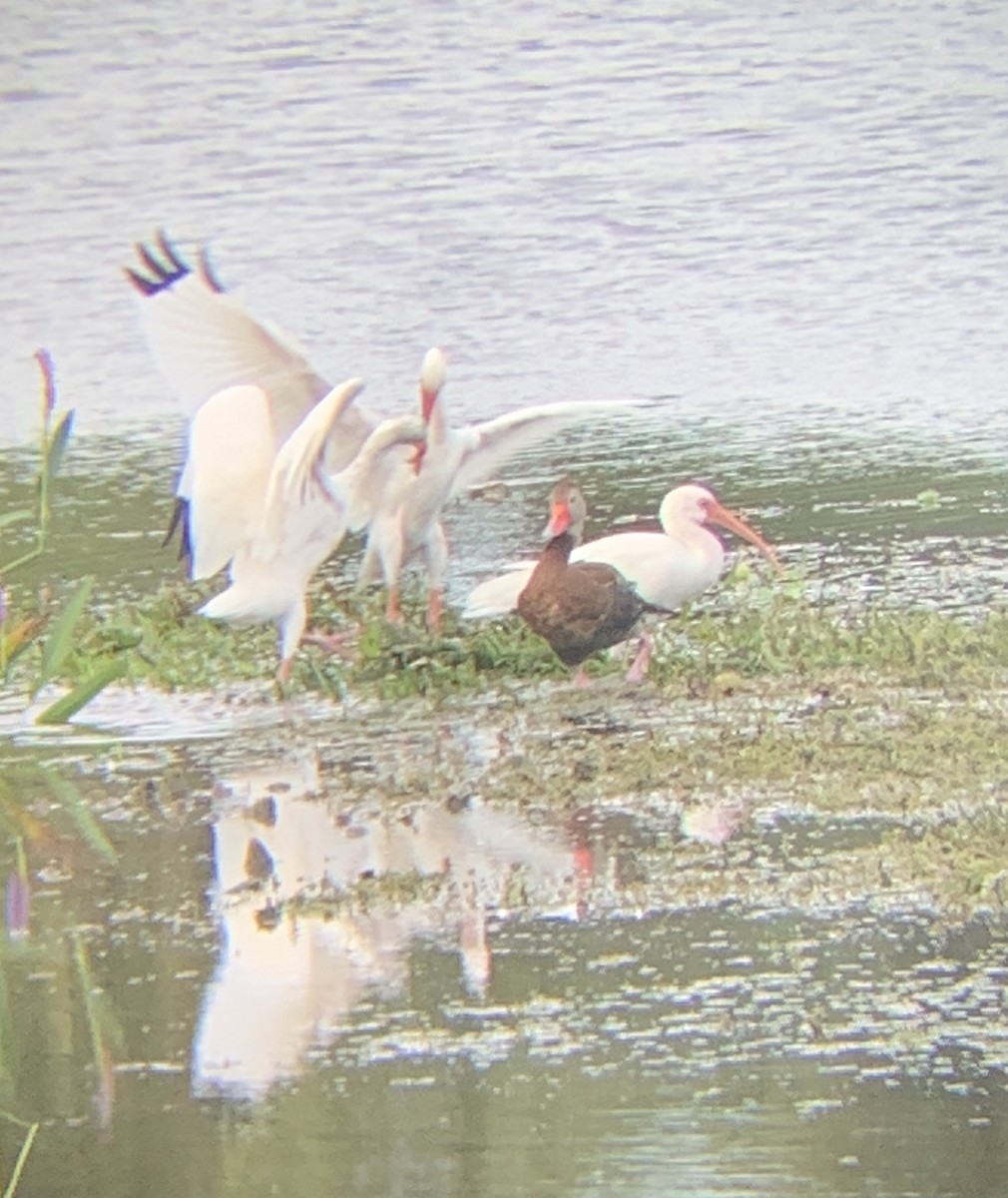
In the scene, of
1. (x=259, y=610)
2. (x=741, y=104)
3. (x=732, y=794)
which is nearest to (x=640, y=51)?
(x=741, y=104)

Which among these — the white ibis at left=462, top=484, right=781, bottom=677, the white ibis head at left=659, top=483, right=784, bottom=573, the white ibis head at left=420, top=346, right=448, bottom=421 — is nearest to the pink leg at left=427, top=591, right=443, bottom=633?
the white ibis at left=462, top=484, right=781, bottom=677

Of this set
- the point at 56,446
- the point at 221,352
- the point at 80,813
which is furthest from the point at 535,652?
the point at 56,446

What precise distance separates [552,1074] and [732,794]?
1623 millimetres

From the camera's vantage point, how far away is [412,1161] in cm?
404

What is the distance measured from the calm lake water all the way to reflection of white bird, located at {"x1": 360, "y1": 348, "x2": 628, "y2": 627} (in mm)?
331

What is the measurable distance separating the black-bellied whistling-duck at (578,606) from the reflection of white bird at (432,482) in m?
0.82

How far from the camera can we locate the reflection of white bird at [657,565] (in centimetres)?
739

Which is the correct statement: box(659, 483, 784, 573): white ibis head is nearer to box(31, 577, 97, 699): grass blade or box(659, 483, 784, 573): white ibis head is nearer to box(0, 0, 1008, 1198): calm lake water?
box(0, 0, 1008, 1198): calm lake water

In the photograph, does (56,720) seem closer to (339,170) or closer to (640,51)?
(339,170)

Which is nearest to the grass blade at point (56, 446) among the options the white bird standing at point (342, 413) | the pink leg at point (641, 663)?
the pink leg at point (641, 663)

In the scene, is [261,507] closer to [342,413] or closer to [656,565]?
[342,413]

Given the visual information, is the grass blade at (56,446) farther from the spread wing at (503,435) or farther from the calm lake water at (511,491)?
the spread wing at (503,435)

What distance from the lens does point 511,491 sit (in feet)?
32.4

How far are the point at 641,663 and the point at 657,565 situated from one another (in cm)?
36
